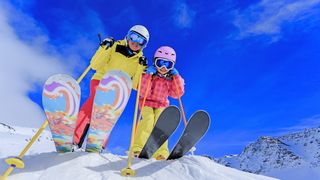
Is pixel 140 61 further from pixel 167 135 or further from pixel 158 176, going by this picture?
pixel 158 176

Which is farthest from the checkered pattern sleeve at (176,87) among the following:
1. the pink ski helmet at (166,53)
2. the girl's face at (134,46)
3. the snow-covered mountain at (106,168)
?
the snow-covered mountain at (106,168)

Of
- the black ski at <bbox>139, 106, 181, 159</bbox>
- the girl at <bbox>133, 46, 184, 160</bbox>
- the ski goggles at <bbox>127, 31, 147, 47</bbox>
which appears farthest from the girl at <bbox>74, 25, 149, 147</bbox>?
the black ski at <bbox>139, 106, 181, 159</bbox>

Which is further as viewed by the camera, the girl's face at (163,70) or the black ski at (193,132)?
the girl's face at (163,70)

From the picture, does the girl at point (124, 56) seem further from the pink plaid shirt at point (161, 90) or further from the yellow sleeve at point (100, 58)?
the pink plaid shirt at point (161, 90)

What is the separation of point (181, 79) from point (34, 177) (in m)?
4.21

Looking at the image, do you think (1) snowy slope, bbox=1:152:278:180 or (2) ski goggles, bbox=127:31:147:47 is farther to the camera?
(2) ski goggles, bbox=127:31:147:47

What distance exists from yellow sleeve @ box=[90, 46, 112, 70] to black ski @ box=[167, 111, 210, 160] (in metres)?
2.75

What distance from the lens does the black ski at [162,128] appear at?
6637 mm

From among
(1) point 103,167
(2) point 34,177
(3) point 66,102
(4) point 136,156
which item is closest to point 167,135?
(4) point 136,156

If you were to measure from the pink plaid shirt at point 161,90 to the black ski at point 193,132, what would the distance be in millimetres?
1744

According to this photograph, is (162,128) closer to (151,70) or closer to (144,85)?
(144,85)

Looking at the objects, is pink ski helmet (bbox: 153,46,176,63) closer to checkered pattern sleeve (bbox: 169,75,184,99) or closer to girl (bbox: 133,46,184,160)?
girl (bbox: 133,46,184,160)

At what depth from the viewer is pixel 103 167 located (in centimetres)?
598

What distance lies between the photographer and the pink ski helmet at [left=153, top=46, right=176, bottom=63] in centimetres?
848
